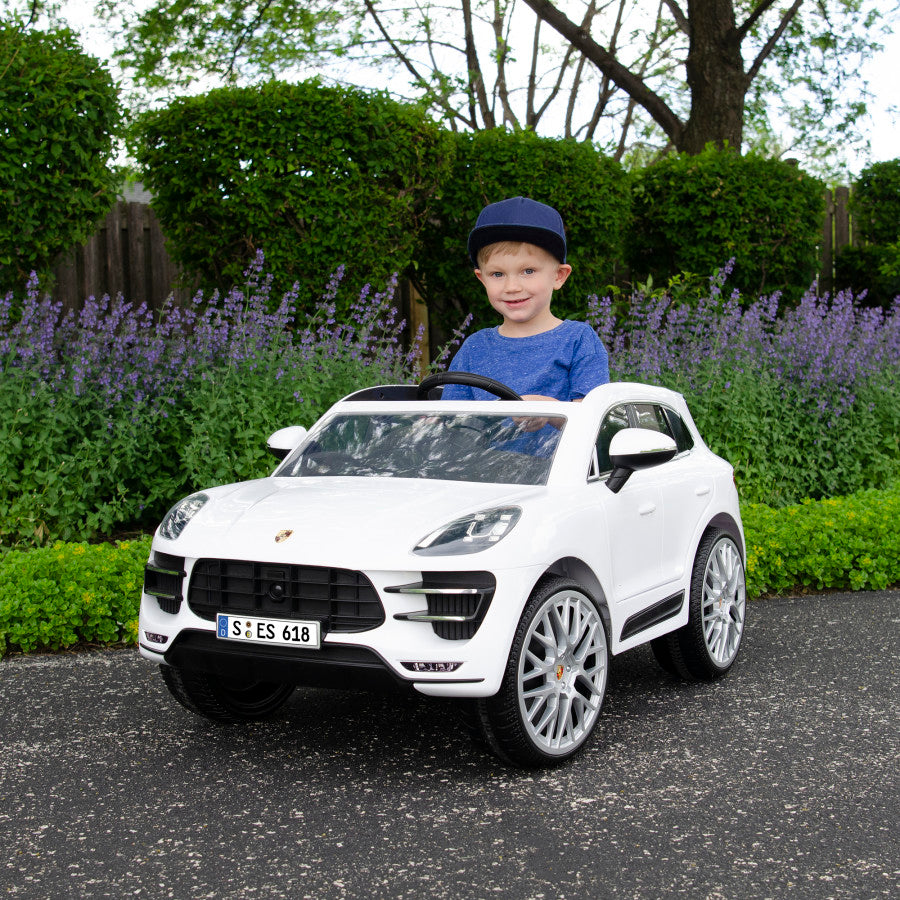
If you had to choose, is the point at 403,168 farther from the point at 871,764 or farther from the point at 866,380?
the point at 871,764

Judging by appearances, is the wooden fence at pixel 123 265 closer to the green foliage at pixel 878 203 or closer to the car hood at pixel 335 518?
the car hood at pixel 335 518

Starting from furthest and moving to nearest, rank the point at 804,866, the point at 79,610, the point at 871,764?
1. the point at 79,610
2. the point at 871,764
3. the point at 804,866

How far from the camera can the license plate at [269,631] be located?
3713 mm

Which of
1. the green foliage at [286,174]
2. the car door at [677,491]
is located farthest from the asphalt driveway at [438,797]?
the green foliage at [286,174]

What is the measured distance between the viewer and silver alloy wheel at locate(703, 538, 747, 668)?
5145mm

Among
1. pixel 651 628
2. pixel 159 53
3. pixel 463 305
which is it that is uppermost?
pixel 159 53

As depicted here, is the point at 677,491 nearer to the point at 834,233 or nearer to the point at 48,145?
the point at 48,145

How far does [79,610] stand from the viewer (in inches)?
226

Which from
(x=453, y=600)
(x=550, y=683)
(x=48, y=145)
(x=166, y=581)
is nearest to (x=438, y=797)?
(x=550, y=683)

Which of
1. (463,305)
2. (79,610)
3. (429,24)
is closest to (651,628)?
(79,610)

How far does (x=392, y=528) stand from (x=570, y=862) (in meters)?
1.18

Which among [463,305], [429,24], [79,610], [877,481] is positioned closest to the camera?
[79,610]

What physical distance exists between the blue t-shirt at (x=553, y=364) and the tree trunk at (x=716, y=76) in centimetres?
1000

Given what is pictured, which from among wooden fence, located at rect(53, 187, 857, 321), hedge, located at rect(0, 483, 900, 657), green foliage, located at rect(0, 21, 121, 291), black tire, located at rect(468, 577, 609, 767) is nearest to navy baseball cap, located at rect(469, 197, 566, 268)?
black tire, located at rect(468, 577, 609, 767)
